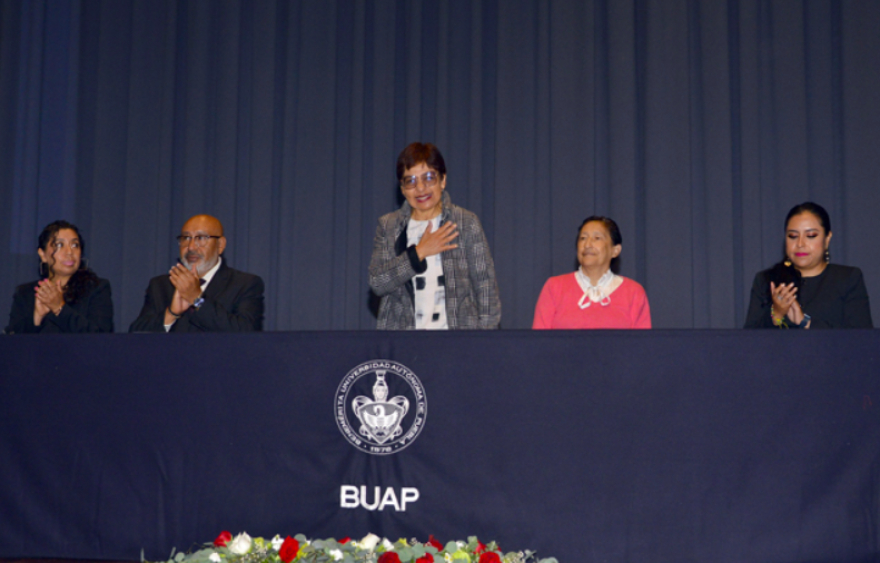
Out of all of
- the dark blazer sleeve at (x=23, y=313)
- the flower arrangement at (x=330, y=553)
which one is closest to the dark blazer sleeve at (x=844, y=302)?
the flower arrangement at (x=330, y=553)

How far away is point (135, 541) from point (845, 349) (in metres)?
1.78

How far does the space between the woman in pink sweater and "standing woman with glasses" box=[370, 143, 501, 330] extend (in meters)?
0.38

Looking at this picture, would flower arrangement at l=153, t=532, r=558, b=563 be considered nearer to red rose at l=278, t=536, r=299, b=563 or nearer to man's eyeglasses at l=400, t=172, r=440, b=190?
red rose at l=278, t=536, r=299, b=563

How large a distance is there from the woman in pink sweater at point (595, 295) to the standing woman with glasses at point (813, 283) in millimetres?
413

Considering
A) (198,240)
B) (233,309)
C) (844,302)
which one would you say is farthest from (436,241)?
(844,302)

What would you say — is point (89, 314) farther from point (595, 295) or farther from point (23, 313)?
point (595, 295)

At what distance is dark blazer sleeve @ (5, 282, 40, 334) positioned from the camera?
3045mm

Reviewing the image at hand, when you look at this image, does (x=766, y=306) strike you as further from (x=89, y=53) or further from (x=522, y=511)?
(x=89, y=53)

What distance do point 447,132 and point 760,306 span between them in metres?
2.01

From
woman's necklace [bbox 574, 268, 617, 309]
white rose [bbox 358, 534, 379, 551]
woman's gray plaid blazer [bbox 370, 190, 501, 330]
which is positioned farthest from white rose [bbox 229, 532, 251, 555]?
woman's necklace [bbox 574, 268, 617, 309]

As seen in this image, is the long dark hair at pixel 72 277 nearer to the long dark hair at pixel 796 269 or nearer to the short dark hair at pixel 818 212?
the long dark hair at pixel 796 269

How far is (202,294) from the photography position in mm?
2912

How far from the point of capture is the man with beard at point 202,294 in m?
2.74

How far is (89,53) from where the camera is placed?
4555 mm
